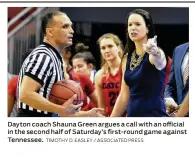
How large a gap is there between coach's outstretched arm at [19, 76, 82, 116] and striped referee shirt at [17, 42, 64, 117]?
0.09 ft

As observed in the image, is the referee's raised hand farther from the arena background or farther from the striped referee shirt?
the arena background

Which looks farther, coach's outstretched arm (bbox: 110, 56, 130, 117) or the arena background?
coach's outstretched arm (bbox: 110, 56, 130, 117)

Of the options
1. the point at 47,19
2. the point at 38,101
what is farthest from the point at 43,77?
the point at 47,19

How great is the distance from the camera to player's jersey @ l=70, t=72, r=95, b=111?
15.1ft

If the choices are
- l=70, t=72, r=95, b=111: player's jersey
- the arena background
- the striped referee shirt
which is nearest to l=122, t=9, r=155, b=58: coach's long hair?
the arena background

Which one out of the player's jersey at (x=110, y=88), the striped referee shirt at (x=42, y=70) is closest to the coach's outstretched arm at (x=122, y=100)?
the player's jersey at (x=110, y=88)

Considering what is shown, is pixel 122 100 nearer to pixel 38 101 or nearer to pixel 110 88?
pixel 110 88

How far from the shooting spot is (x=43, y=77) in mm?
4508

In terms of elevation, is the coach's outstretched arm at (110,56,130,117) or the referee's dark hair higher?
the referee's dark hair
